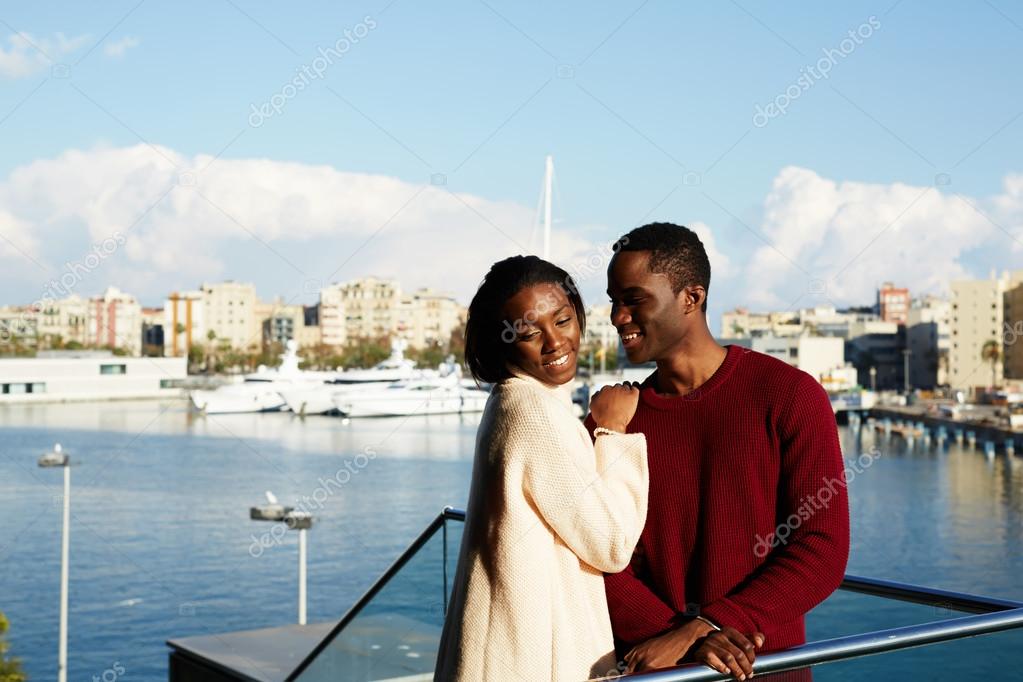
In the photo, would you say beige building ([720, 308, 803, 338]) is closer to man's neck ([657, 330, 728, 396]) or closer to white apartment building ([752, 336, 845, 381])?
white apartment building ([752, 336, 845, 381])

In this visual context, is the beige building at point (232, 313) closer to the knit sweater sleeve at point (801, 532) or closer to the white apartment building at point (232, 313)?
the white apartment building at point (232, 313)

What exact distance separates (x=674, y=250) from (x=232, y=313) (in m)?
88.1

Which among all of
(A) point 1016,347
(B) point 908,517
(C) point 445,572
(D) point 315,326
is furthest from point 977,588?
(D) point 315,326

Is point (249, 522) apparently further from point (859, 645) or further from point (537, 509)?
point (537, 509)

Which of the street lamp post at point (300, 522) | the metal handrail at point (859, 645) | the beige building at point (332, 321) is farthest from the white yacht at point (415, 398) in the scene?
the metal handrail at point (859, 645)

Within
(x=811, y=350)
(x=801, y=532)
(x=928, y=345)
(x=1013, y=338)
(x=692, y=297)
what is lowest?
(x=801, y=532)

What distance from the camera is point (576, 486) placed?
5.11 feet

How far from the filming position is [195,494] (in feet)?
124

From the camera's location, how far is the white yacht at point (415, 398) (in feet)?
181

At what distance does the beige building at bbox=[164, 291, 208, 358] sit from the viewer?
80.1m

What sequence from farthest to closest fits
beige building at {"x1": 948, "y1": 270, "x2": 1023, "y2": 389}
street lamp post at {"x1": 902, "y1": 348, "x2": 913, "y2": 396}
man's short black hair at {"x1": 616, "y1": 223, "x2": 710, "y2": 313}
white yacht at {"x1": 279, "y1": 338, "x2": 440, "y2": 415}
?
street lamp post at {"x1": 902, "y1": 348, "x2": 913, "y2": 396} → beige building at {"x1": 948, "y1": 270, "x2": 1023, "y2": 389} → white yacht at {"x1": 279, "y1": 338, "x2": 440, "y2": 415} → man's short black hair at {"x1": 616, "y1": 223, "x2": 710, "y2": 313}

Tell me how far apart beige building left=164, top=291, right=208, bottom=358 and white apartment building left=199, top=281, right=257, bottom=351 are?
62 centimetres

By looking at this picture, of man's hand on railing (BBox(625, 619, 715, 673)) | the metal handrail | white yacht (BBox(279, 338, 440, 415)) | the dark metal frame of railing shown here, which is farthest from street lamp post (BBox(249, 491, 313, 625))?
white yacht (BBox(279, 338, 440, 415))

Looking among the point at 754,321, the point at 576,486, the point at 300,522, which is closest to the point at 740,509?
the point at 576,486
